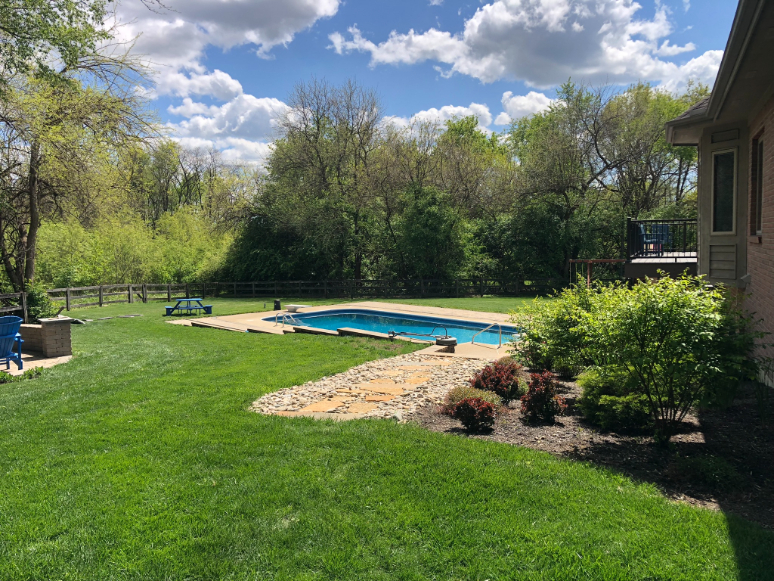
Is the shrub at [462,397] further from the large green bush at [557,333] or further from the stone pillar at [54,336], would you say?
the stone pillar at [54,336]

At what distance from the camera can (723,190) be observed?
27.3 feet

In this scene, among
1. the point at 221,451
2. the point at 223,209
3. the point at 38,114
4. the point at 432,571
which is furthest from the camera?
the point at 223,209

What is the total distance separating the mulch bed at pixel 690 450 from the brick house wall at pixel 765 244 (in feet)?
2.86

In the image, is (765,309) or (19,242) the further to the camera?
(19,242)

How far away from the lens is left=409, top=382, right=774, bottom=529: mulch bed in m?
3.53

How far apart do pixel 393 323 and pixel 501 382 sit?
11.0 meters

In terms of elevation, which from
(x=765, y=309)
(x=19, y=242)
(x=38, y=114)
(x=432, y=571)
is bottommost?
(x=432, y=571)

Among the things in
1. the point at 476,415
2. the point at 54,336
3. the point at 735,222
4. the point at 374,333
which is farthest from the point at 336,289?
the point at 476,415

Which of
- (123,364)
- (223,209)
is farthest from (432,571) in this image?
(223,209)

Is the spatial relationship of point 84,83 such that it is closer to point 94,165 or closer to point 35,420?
point 94,165

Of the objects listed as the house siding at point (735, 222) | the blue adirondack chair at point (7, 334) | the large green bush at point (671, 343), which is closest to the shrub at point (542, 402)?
the large green bush at point (671, 343)

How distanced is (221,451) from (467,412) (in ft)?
7.70

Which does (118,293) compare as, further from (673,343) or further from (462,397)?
(673,343)

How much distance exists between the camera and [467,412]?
5.10 m
